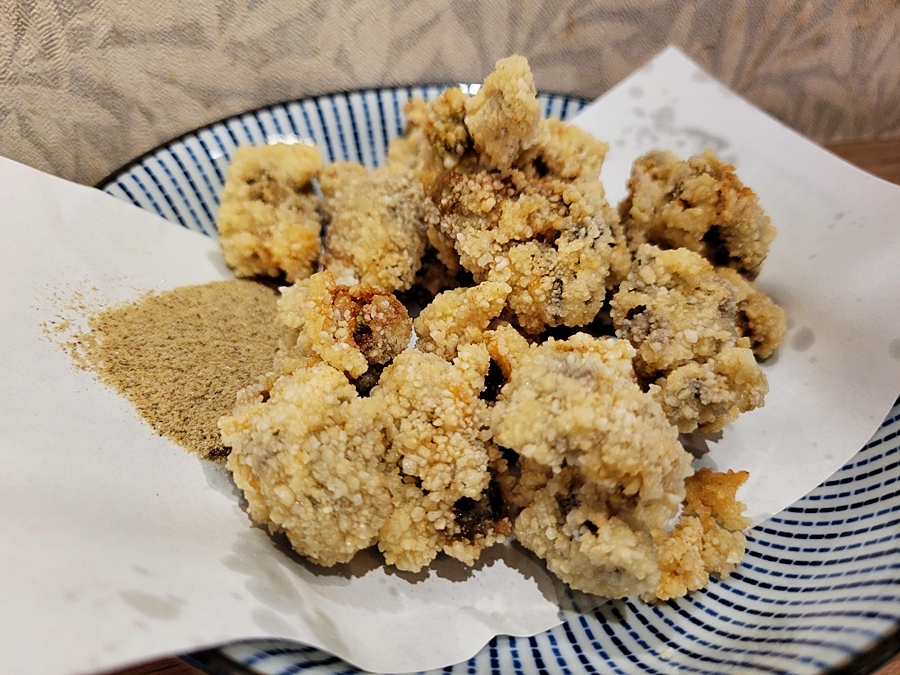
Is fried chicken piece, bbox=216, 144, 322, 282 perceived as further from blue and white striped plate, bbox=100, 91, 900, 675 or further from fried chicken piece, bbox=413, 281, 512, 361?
blue and white striped plate, bbox=100, 91, 900, 675

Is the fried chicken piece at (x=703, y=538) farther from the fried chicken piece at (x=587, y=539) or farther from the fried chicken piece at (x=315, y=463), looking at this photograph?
the fried chicken piece at (x=315, y=463)

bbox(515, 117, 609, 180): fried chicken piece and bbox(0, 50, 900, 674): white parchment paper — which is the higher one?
bbox(515, 117, 609, 180): fried chicken piece

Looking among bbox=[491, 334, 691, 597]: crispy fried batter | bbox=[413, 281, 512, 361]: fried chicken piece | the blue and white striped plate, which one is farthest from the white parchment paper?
bbox=[413, 281, 512, 361]: fried chicken piece

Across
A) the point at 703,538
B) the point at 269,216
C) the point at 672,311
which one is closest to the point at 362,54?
the point at 269,216

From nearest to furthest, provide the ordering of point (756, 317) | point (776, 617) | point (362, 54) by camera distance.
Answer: point (776, 617) → point (756, 317) → point (362, 54)

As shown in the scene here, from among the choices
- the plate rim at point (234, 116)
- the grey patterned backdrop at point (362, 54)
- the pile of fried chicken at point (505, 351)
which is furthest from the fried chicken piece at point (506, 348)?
the grey patterned backdrop at point (362, 54)

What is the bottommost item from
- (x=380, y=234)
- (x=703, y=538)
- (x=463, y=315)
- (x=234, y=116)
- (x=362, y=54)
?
(x=703, y=538)

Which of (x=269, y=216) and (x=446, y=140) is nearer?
(x=446, y=140)

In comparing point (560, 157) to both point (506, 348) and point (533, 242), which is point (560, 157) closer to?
point (533, 242)
